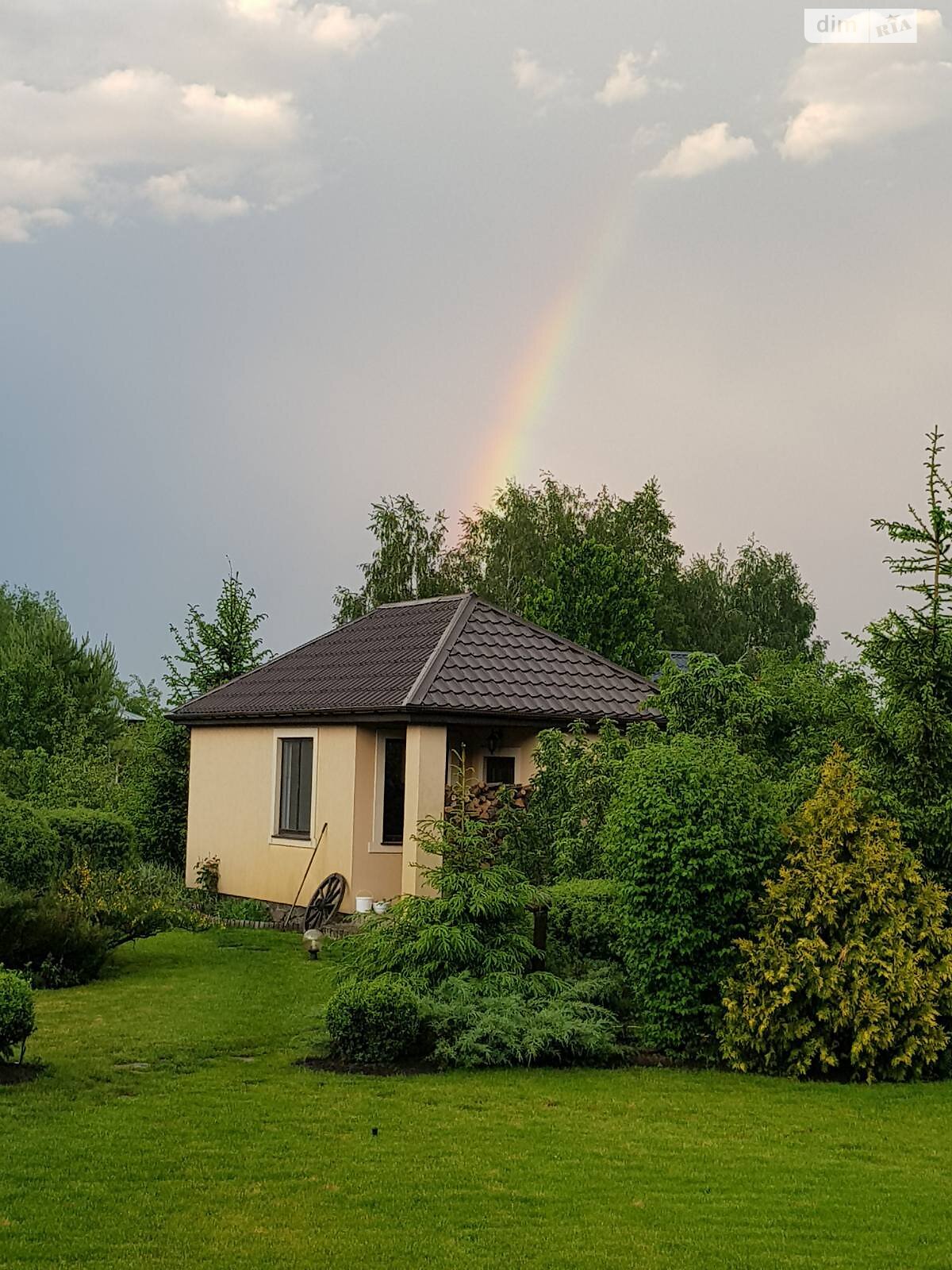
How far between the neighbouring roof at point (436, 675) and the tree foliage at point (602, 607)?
1305 centimetres

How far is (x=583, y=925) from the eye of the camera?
12.0m

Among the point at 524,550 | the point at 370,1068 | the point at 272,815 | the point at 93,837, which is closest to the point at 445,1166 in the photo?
the point at 370,1068

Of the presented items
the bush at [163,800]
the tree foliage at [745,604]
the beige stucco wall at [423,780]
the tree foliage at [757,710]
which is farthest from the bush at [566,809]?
the tree foliage at [745,604]

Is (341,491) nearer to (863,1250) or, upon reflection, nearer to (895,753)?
(895,753)

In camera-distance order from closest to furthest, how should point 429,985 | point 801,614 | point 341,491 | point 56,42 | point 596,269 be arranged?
point 429,985, point 56,42, point 596,269, point 341,491, point 801,614

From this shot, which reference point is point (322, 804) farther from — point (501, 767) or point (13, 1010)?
point (13, 1010)

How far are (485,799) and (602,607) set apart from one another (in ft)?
58.4

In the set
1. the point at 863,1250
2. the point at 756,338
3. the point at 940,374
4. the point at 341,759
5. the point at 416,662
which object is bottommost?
the point at 863,1250

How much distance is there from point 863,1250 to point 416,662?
13.8 metres

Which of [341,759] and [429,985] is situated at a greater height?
[341,759]

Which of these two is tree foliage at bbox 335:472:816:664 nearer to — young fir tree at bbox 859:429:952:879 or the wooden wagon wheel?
the wooden wagon wheel

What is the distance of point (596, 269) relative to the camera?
1166 inches

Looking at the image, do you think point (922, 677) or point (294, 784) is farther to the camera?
point (294, 784)

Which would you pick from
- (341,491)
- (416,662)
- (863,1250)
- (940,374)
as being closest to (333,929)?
(416,662)
